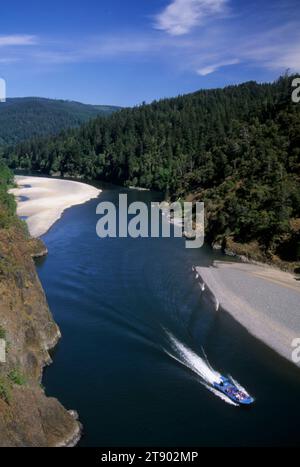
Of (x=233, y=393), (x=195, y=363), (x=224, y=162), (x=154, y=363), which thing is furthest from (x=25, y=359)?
(x=224, y=162)

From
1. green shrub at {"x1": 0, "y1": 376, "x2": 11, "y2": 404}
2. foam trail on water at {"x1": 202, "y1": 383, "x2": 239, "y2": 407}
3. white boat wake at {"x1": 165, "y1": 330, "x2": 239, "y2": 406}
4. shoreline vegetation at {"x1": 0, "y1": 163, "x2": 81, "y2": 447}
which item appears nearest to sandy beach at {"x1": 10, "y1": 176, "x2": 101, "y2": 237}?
shoreline vegetation at {"x1": 0, "y1": 163, "x2": 81, "y2": 447}

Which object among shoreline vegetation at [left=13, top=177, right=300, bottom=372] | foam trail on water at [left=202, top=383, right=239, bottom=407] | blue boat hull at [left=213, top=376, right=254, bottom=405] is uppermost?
shoreline vegetation at [left=13, top=177, right=300, bottom=372]

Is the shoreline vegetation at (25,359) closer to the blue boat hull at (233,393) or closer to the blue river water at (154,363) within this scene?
the blue river water at (154,363)

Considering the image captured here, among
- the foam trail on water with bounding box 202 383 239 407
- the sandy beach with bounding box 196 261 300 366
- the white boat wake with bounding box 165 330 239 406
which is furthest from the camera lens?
the sandy beach with bounding box 196 261 300 366

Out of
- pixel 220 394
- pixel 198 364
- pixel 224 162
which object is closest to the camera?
pixel 220 394

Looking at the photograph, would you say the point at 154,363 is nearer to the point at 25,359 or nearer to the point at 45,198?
the point at 25,359

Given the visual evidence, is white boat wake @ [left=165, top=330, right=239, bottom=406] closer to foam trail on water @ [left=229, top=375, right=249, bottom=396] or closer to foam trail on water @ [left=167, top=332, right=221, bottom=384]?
foam trail on water @ [left=167, top=332, right=221, bottom=384]
